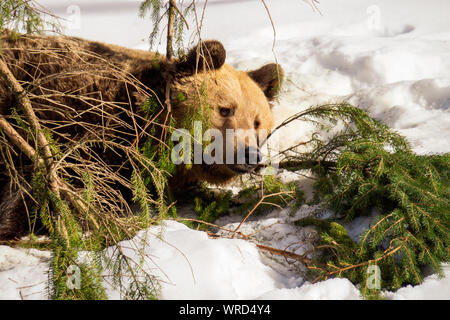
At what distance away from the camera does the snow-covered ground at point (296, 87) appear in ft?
7.52

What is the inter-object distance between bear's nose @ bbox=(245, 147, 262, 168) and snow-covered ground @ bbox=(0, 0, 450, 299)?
0.46 metres

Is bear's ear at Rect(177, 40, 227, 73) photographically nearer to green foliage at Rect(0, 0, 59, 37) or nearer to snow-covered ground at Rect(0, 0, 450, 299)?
snow-covered ground at Rect(0, 0, 450, 299)

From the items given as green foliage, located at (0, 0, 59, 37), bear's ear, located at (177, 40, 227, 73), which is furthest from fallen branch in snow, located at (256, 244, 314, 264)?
green foliage, located at (0, 0, 59, 37)

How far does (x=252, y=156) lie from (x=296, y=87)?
230 centimetres

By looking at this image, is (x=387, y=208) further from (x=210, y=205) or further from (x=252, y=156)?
(x=210, y=205)

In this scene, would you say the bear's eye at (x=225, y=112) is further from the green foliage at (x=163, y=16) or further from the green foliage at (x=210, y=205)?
the green foliage at (x=210, y=205)

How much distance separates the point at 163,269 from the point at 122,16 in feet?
26.6

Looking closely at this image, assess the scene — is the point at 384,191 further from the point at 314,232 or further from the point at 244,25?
the point at 244,25

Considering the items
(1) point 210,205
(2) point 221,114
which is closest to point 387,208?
(1) point 210,205

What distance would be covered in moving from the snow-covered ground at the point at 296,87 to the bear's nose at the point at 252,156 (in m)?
0.46

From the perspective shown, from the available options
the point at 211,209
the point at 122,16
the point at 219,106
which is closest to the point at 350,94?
the point at 219,106

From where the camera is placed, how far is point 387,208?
2721mm

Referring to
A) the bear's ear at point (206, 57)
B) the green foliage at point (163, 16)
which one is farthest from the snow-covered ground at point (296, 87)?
the green foliage at point (163, 16)

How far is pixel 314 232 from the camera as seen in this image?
9.48 ft
